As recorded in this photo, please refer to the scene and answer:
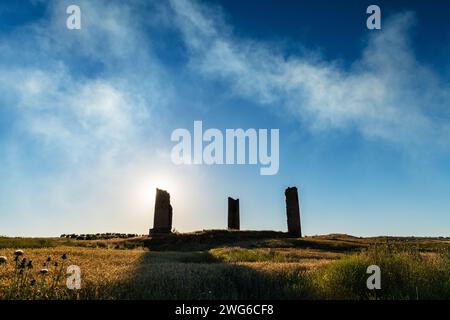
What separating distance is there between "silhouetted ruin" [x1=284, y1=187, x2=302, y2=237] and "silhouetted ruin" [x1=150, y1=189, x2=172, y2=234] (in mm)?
10347

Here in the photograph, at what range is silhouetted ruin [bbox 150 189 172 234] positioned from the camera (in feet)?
115

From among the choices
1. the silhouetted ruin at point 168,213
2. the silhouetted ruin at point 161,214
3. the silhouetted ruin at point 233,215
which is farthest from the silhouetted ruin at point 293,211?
the silhouetted ruin at point 161,214

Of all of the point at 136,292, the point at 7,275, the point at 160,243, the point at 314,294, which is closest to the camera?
the point at 136,292

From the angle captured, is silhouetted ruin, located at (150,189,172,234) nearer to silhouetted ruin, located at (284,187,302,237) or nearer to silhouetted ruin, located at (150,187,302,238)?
silhouetted ruin, located at (150,187,302,238)

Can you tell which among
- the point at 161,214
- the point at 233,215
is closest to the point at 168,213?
the point at 161,214

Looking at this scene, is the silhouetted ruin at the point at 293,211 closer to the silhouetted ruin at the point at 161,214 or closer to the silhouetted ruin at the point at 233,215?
the silhouetted ruin at the point at 233,215

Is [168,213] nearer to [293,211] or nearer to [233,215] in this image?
[233,215]

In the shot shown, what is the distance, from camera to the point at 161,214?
35531mm

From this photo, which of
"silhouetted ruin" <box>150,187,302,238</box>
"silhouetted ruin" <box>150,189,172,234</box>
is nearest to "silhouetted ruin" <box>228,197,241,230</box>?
"silhouetted ruin" <box>150,187,302,238</box>

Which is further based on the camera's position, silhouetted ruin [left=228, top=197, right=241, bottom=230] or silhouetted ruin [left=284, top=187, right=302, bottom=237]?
silhouetted ruin [left=228, top=197, right=241, bottom=230]
